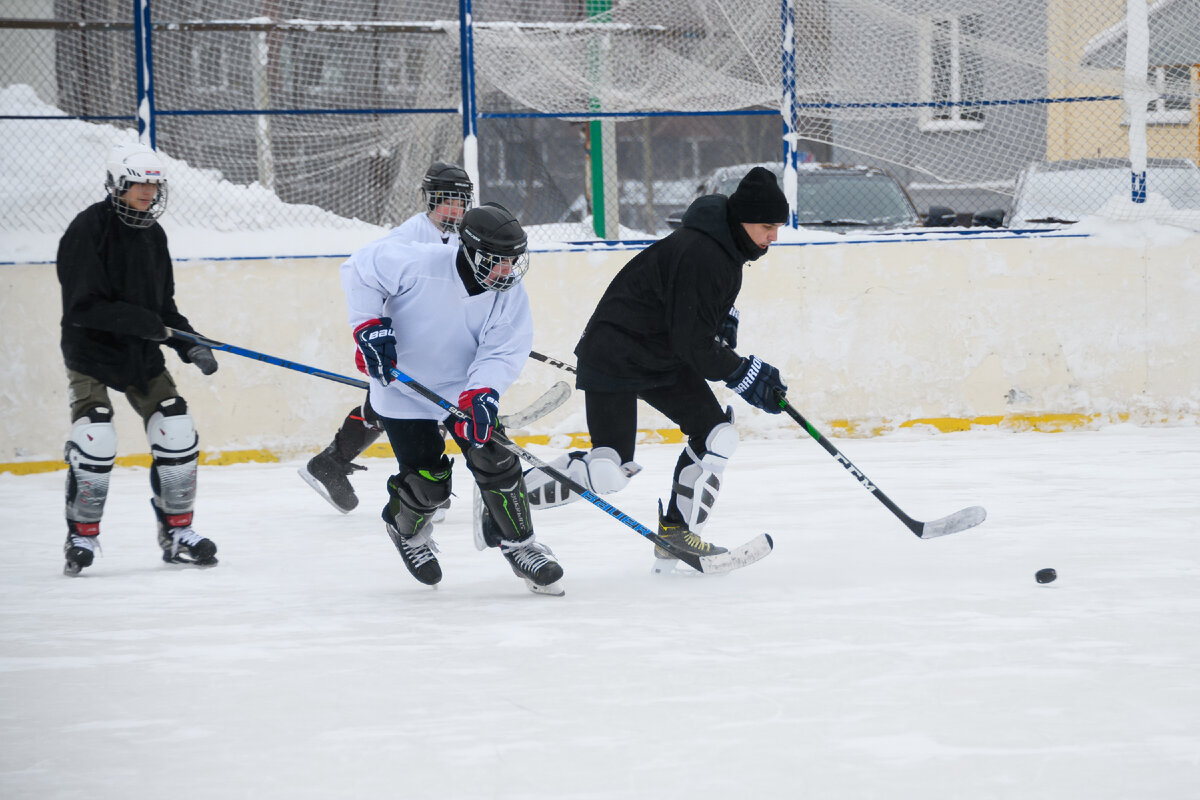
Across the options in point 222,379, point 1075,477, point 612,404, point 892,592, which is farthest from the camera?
point 222,379

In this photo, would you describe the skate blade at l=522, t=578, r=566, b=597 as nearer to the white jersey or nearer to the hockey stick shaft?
the hockey stick shaft

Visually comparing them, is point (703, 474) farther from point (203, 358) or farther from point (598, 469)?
point (203, 358)

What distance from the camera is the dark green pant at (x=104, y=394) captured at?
3.89m

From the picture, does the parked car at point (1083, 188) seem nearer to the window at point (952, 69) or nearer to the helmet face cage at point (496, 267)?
the window at point (952, 69)

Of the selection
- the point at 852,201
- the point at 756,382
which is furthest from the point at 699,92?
the point at 756,382

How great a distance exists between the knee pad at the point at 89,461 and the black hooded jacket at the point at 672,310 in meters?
1.30

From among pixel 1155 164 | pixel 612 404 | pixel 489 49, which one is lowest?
pixel 612 404

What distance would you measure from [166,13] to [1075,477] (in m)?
5.22

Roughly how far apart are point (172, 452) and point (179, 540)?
A: 0.26 meters

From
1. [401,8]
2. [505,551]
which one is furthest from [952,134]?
[505,551]

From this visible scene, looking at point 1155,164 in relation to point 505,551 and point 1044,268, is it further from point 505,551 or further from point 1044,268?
point 505,551

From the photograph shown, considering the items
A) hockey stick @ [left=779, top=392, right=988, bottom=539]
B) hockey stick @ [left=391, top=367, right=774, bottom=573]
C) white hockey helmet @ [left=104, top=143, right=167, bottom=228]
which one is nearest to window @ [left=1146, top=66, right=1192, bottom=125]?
hockey stick @ [left=779, top=392, right=988, bottom=539]

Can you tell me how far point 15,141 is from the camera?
21.0 feet

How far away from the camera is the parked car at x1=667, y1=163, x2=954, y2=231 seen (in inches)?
279
